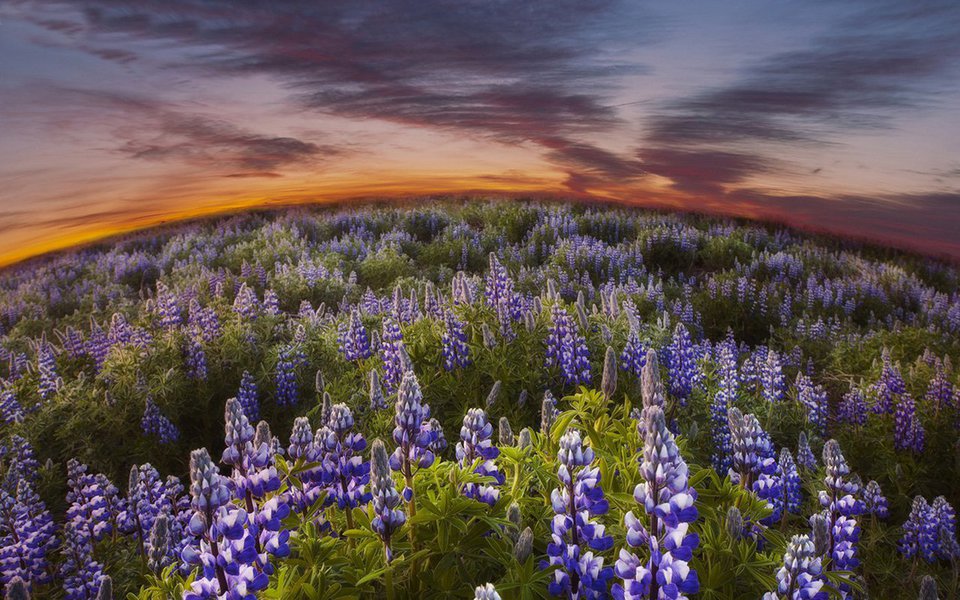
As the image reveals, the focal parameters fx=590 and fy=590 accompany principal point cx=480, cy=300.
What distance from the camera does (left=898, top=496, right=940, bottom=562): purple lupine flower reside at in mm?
4227

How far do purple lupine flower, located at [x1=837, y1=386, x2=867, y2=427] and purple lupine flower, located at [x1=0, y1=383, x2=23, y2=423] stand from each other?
314 inches

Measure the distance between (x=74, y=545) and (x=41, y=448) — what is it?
252cm

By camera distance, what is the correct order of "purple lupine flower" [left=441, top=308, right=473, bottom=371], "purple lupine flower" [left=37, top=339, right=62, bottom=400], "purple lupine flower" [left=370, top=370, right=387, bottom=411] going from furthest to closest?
"purple lupine flower" [left=37, top=339, right=62, bottom=400]
"purple lupine flower" [left=441, top=308, right=473, bottom=371]
"purple lupine flower" [left=370, top=370, right=387, bottom=411]

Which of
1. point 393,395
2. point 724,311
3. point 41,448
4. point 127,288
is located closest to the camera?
point 393,395

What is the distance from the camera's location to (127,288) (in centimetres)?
1245

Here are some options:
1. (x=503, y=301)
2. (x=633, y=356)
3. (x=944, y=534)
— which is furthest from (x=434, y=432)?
(x=944, y=534)

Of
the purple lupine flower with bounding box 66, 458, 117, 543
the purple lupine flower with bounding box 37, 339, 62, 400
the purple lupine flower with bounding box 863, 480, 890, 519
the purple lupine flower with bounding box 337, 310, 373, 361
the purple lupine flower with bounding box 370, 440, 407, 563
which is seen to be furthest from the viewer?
the purple lupine flower with bounding box 37, 339, 62, 400

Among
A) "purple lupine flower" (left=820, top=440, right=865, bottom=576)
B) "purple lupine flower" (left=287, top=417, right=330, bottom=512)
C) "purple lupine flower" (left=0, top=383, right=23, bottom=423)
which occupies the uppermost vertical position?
"purple lupine flower" (left=287, top=417, right=330, bottom=512)

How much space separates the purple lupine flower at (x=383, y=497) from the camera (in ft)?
6.09

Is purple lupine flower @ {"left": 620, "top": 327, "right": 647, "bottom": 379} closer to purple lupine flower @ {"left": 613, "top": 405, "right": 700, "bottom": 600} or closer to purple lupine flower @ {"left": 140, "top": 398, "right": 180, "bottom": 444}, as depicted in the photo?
purple lupine flower @ {"left": 613, "top": 405, "right": 700, "bottom": 600}

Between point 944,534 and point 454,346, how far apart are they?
153 inches

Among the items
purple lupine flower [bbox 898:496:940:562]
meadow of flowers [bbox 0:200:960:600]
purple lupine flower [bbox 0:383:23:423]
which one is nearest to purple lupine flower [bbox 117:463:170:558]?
meadow of flowers [bbox 0:200:960:600]

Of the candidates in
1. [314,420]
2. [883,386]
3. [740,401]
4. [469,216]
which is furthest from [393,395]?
[469,216]

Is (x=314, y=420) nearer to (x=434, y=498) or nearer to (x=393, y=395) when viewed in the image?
(x=393, y=395)
